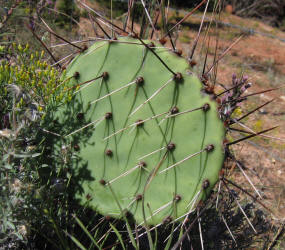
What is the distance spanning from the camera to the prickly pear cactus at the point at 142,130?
1389 millimetres

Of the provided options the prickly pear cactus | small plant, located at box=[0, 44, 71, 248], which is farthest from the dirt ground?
small plant, located at box=[0, 44, 71, 248]

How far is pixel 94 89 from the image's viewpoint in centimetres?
153

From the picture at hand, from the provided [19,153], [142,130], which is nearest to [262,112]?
[142,130]

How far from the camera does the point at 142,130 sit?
147cm

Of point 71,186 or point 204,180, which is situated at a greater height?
point 204,180

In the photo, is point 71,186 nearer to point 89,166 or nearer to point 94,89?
point 89,166

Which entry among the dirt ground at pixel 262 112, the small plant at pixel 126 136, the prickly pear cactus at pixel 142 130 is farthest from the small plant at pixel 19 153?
the dirt ground at pixel 262 112

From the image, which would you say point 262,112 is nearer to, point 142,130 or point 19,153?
point 142,130

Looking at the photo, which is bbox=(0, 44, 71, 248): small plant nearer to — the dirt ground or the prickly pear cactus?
the prickly pear cactus

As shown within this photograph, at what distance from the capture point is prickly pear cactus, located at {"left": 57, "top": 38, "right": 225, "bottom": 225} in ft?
4.56

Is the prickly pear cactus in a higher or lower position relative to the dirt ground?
higher

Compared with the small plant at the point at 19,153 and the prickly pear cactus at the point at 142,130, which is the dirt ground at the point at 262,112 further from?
the small plant at the point at 19,153

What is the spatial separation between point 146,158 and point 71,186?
353 millimetres

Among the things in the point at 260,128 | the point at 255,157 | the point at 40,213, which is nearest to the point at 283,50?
the point at 260,128
